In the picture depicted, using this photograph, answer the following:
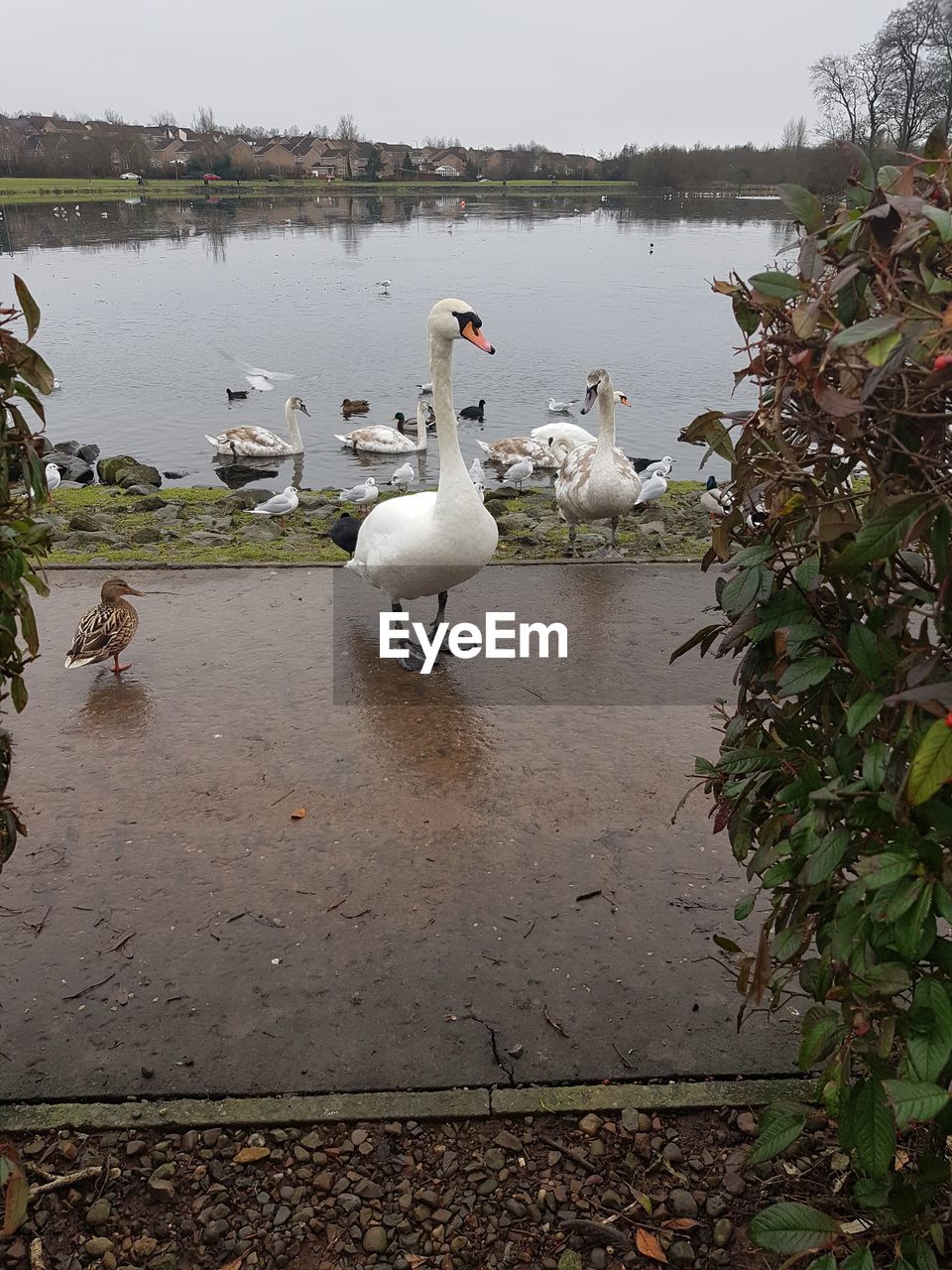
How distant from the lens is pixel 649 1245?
270 centimetres

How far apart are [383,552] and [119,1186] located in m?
4.14

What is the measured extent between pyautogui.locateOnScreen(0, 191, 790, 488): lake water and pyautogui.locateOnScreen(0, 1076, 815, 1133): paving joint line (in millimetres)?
6239

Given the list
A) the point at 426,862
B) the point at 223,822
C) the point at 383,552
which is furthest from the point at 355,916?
the point at 383,552

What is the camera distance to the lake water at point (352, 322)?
18.3 meters

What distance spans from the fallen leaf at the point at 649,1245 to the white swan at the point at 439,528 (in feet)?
13.3

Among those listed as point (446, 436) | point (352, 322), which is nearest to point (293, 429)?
point (446, 436)

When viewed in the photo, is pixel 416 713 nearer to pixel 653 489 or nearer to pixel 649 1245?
pixel 649 1245

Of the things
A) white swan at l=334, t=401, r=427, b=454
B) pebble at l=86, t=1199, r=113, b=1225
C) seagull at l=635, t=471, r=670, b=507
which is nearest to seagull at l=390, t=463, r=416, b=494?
white swan at l=334, t=401, r=427, b=454

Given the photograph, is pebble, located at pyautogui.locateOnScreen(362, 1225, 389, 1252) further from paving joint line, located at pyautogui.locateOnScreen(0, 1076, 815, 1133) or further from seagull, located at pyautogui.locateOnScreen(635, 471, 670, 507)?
seagull, located at pyautogui.locateOnScreen(635, 471, 670, 507)

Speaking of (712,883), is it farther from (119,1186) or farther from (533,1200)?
(119,1186)

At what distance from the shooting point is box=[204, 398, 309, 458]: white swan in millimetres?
15805

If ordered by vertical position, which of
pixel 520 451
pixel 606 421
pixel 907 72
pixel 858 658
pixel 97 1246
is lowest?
pixel 97 1246

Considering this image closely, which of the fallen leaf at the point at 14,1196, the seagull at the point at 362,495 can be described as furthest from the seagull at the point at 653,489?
the fallen leaf at the point at 14,1196

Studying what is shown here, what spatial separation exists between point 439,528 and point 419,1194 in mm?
4058
